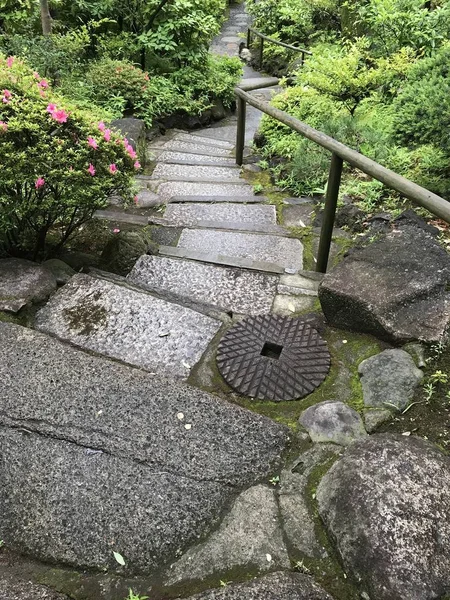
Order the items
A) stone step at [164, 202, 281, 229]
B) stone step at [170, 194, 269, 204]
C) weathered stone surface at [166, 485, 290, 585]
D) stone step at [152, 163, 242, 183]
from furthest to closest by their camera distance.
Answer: stone step at [152, 163, 242, 183]
stone step at [170, 194, 269, 204]
stone step at [164, 202, 281, 229]
weathered stone surface at [166, 485, 290, 585]

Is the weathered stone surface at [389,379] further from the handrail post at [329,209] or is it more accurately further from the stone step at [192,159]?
the stone step at [192,159]

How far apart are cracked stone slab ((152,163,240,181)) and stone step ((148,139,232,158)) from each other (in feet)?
2.92

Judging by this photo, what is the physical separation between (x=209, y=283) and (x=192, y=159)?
384cm

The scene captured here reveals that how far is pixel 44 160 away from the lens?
2.80 metres

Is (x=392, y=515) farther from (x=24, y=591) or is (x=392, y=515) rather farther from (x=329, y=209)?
(x=329, y=209)

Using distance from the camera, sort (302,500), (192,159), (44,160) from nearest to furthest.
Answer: (302,500)
(44,160)
(192,159)

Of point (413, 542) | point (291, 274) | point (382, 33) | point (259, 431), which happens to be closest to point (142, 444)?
point (259, 431)

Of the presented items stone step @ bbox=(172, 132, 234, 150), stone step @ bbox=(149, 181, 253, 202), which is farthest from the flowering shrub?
stone step @ bbox=(172, 132, 234, 150)

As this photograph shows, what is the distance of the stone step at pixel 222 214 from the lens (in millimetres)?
4431

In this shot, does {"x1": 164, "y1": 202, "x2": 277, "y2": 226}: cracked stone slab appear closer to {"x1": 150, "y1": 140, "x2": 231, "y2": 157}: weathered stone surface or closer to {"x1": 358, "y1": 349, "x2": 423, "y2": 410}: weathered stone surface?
{"x1": 358, "y1": 349, "x2": 423, "y2": 410}: weathered stone surface

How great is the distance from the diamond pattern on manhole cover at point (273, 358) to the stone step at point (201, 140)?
5366mm

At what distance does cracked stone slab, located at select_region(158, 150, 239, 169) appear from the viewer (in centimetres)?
638

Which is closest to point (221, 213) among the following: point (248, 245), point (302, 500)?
point (248, 245)

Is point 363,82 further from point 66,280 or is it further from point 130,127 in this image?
point 66,280
